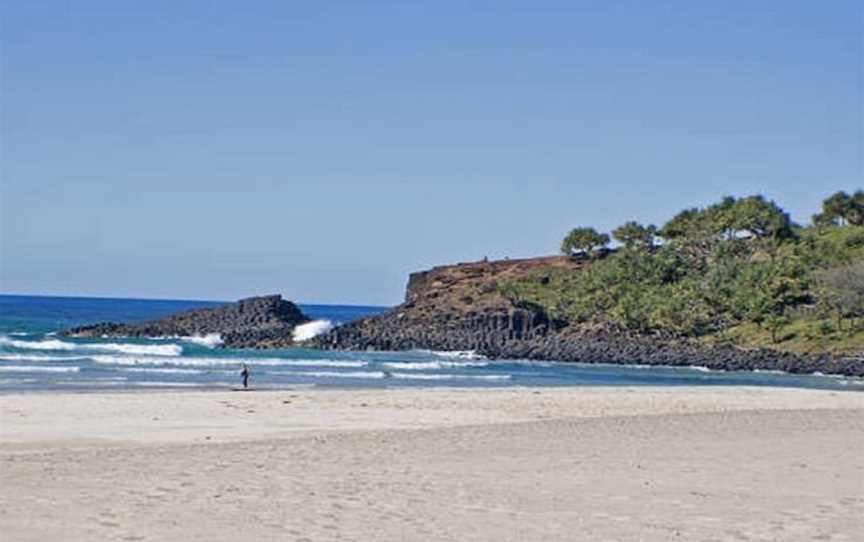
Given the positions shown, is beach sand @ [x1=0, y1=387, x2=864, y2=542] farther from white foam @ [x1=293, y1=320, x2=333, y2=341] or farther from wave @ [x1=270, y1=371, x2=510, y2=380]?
white foam @ [x1=293, y1=320, x2=333, y2=341]

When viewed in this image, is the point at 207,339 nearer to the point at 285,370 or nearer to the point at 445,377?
the point at 285,370

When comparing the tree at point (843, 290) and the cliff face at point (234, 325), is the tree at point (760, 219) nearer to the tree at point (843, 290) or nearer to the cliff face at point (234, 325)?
the tree at point (843, 290)

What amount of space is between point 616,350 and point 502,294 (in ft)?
80.6

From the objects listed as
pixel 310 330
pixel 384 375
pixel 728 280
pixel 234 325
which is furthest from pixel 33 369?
pixel 728 280

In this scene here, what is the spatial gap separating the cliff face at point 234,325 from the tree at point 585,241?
2709 cm

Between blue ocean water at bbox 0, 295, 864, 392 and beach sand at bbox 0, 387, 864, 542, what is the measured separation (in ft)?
49.6

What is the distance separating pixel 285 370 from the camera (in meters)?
56.2

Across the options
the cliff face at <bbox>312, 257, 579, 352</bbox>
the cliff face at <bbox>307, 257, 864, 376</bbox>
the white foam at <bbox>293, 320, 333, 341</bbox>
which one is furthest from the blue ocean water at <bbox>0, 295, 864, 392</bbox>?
the white foam at <bbox>293, 320, 333, 341</bbox>

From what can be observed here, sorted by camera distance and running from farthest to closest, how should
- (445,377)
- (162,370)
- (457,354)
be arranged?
1. (457,354)
2. (445,377)
3. (162,370)

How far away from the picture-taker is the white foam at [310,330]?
8894cm

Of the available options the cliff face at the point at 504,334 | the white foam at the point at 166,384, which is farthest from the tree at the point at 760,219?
the white foam at the point at 166,384

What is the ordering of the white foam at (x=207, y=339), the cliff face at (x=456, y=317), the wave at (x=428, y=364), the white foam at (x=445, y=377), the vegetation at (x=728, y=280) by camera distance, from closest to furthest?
the white foam at (x=445, y=377), the wave at (x=428, y=364), the vegetation at (x=728, y=280), the cliff face at (x=456, y=317), the white foam at (x=207, y=339)

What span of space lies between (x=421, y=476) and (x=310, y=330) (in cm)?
7439

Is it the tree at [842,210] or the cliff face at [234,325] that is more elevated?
the tree at [842,210]
